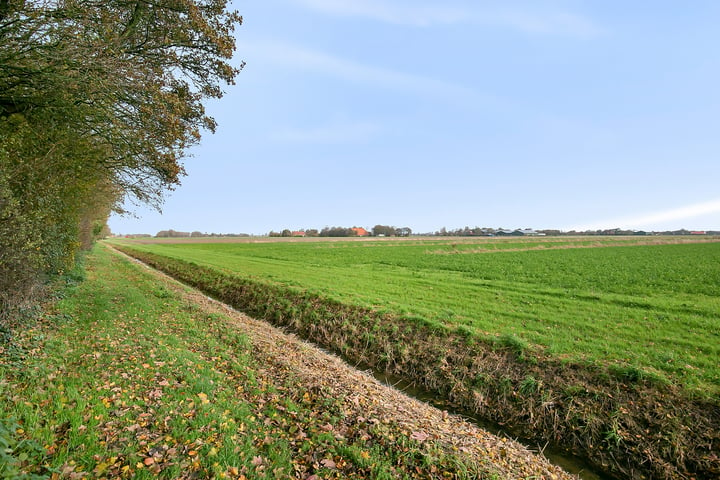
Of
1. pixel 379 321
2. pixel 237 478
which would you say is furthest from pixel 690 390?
pixel 237 478

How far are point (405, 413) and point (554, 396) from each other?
11.9 ft

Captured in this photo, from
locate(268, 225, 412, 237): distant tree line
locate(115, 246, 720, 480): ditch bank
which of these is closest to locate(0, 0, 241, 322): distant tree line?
locate(115, 246, 720, 480): ditch bank

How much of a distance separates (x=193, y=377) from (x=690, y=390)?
10.2m

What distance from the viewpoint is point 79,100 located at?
7.45 metres

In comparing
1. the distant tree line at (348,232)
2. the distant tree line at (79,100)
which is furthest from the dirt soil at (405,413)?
the distant tree line at (348,232)

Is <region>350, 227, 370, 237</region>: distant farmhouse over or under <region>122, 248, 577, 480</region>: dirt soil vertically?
over

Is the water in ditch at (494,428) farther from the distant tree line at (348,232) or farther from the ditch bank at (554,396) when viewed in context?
the distant tree line at (348,232)

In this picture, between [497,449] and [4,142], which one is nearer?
[497,449]

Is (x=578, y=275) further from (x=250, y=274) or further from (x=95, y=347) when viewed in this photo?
(x=95, y=347)

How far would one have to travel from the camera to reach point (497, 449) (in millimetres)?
5625

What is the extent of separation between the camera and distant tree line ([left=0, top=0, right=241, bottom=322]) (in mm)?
6230

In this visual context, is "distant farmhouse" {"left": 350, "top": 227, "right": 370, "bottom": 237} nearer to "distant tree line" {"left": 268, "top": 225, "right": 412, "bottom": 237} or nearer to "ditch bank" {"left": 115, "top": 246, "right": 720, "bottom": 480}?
"distant tree line" {"left": 268, "top": 225, "right": 412, "bottom": 237}

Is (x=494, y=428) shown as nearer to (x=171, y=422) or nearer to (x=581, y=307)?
(x=171, y=422)

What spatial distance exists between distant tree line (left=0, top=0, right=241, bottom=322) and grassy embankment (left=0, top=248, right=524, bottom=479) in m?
2.38
